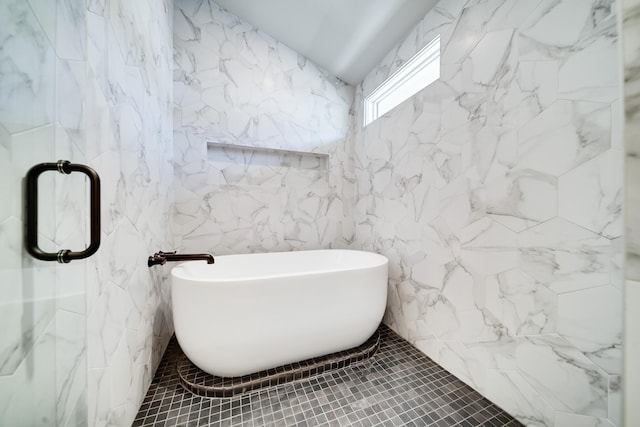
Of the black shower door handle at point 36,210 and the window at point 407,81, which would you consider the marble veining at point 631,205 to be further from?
the window at point 407,81

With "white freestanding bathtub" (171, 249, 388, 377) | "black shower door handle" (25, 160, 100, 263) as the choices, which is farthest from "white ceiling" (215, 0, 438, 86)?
"black shower door handle" (25, 160, 100, 263)

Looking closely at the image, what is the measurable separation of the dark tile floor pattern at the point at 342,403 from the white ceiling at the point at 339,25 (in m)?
2.31

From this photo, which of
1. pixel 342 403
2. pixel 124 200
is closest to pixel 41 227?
pixel 124 200

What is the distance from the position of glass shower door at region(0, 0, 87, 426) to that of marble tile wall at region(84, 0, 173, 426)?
0.08 metres

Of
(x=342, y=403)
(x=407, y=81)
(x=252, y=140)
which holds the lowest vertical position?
(x=342, y=403)

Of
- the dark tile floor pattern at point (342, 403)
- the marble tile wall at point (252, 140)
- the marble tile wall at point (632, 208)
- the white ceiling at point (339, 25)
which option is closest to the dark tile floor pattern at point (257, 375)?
the dark tile floor pattern at point (342, 403)

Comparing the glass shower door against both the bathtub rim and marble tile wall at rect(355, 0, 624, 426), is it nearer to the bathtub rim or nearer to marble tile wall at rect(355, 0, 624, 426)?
the bathtub rim

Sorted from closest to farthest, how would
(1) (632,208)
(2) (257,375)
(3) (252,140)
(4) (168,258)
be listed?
1. (1) (632,208)
2. (2) (257,375)
3. (4) (168,258)
4. (3) (252,140)

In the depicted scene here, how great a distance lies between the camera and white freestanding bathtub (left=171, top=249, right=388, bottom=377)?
109cm

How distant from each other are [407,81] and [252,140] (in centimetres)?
142

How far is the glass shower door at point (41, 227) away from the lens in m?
0.46

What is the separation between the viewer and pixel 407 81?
71.6 inches

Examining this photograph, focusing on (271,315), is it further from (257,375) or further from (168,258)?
(168,258)

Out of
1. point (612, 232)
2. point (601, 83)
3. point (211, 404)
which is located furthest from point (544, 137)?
point (211, 404)
